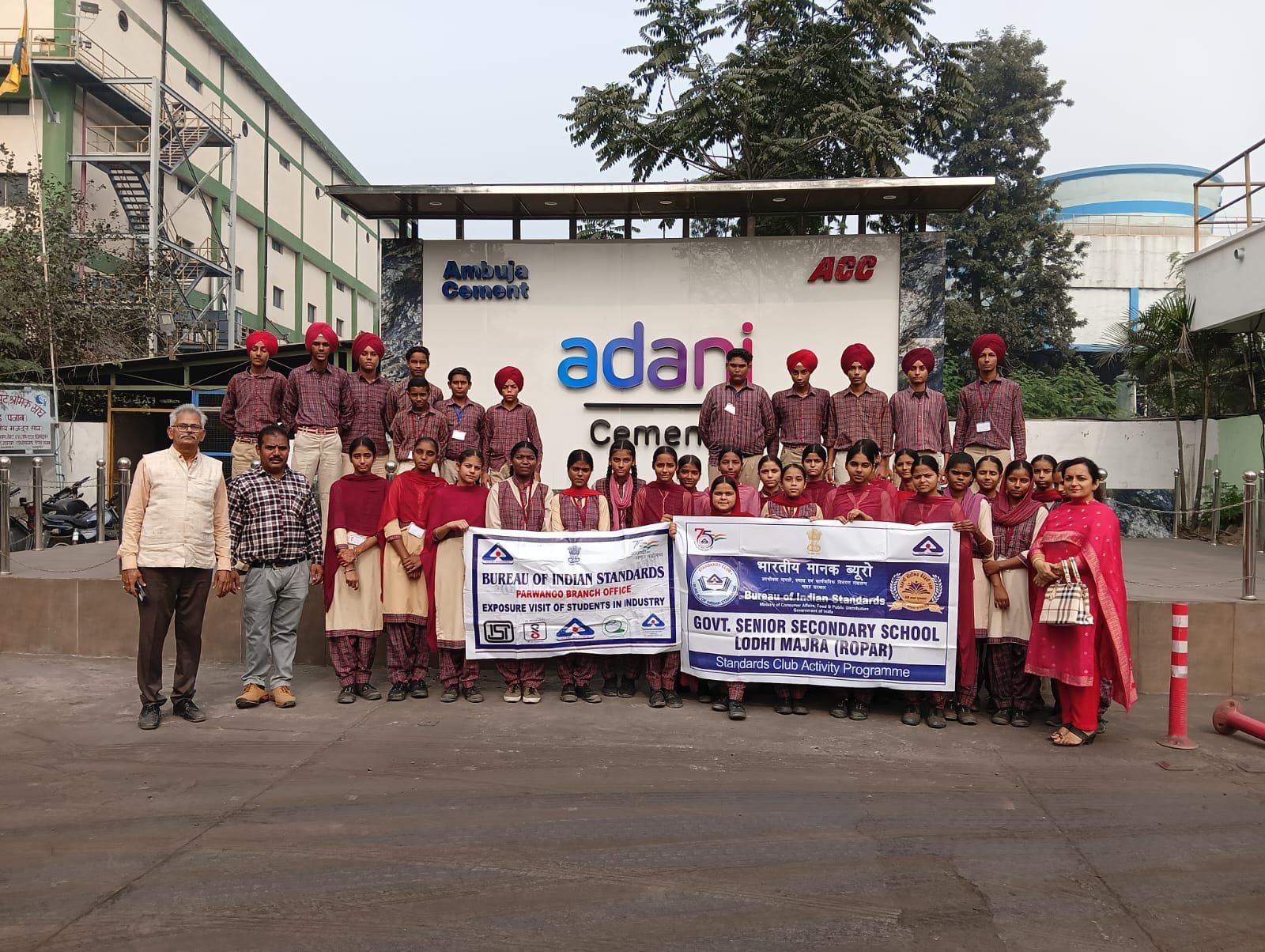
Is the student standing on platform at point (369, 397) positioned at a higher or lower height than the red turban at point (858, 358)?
lower

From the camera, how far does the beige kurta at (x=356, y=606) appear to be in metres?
5.91

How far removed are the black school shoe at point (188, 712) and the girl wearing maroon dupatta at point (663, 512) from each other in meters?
2.70

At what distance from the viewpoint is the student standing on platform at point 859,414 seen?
7160 mm

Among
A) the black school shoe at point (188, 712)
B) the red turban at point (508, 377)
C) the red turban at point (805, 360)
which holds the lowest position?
the black school shoe at point (188, 712)

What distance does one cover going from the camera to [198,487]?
5473mm

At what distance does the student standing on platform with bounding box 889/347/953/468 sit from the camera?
708 centimetres

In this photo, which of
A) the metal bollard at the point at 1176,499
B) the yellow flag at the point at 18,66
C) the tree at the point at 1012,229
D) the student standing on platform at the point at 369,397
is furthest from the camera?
the tree at the point at 1012,229

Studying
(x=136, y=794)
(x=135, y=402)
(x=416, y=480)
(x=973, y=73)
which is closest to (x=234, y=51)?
(x=135, y=402)

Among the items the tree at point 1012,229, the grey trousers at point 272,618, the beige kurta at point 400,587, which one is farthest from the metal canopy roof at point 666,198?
the tree at point 1012,229

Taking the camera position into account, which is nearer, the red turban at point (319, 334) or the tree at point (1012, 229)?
the red turban at point (319, 334)

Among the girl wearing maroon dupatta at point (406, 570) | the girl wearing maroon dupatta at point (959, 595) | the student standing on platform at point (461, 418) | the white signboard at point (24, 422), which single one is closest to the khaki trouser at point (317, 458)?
the student standing on platform at point (461, 418)

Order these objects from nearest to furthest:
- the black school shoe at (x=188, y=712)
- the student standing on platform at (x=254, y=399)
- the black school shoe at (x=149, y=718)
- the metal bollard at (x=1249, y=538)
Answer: the black school shoe at (x=149, y=718)
the black school shoe at (x=188, y=712)
the metal bollard at (x=1249, y=538)
the student standing on platform at (x=254, y=399)

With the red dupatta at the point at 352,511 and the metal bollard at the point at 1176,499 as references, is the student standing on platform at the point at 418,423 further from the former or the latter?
the metal bollard at the point at 1176,499

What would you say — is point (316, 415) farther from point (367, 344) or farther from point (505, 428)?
point (505, 428)
